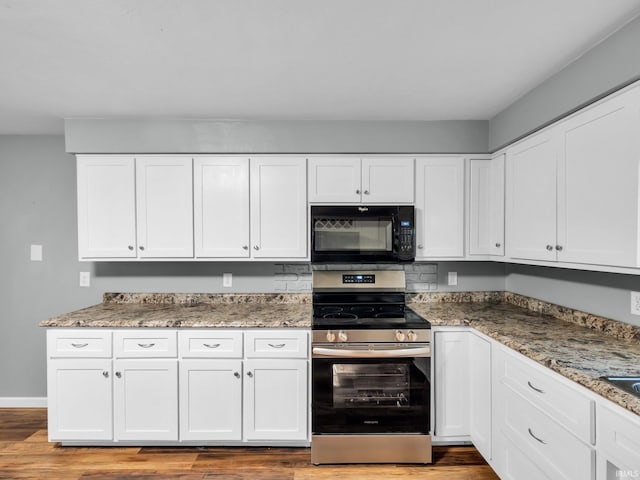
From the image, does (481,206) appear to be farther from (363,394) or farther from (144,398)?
(144,398)

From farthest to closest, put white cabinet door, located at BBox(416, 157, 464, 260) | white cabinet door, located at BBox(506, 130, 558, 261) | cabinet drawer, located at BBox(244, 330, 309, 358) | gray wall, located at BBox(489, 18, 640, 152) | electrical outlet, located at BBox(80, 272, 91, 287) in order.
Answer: electrical outlet, located at BBox(80, 272, 91, 287), white cabinet door, located at BBox(416, 157, 464, 260), cabinet drawer, located at BBox(244, 330, 309, 358), white cabinet door, located at BBox(506, 130, 558, 261), gray wall, located at BBox(489, 18, 640, 152)

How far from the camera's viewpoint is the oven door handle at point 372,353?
2291 mm

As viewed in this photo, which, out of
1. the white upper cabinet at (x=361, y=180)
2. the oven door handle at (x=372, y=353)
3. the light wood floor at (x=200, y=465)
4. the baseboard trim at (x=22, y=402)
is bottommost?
the light wood floor at (x=200, y=465)

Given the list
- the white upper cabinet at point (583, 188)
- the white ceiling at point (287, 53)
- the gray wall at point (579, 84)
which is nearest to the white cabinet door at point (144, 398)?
the white ceiling at point (287, 53)

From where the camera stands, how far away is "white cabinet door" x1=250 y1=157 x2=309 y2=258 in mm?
2740

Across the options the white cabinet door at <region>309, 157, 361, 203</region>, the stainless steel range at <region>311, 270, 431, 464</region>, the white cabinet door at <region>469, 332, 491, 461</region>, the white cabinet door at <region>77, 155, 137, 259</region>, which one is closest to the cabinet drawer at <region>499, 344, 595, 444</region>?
the white cabinet door at <region>469, 332, 491, 461</region>

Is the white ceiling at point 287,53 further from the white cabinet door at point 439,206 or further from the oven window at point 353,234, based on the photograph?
the oven window at point 353,234

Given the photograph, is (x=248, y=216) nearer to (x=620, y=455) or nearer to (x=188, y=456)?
(x=188, y=456)

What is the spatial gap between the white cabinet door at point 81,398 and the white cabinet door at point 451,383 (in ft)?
7.29

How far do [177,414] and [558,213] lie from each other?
2.67 m

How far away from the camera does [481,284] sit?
3.09m

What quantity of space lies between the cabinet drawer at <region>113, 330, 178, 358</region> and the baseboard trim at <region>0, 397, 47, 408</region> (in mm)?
1422

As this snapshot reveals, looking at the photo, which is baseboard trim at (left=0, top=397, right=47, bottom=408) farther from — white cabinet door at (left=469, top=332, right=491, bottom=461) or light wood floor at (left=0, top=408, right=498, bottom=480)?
white cabinet door at (left=469, top=332, right=491, bottom=461)

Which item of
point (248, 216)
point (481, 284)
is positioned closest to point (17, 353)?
point (248, 216)
